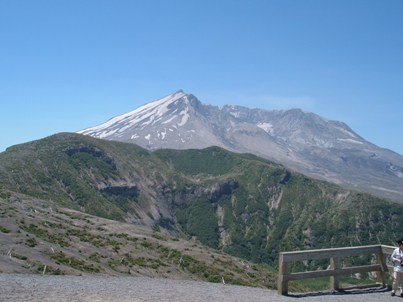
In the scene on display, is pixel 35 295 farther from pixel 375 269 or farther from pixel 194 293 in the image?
pixel 375 269

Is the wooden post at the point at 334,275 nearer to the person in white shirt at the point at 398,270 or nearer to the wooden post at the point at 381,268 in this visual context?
the person in white shirt at the point at 398,270

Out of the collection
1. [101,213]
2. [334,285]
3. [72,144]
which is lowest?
[101,213]

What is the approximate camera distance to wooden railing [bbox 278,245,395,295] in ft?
55.3

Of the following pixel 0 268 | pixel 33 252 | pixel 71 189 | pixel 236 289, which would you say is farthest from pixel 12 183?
pixel 236 289

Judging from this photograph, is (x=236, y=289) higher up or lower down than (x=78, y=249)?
higher up

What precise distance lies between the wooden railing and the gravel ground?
23.8 inches

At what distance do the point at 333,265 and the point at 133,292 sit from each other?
25.9ft

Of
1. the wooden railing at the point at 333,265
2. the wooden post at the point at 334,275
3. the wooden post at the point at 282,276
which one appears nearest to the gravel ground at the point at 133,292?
the wooden post at the point at 282,276

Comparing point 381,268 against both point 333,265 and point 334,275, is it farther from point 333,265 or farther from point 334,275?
point 333,265

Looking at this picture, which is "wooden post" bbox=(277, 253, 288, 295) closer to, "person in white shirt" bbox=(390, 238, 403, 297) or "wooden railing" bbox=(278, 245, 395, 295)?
"wooden railing" bbox=(278, 245, 395, 295)

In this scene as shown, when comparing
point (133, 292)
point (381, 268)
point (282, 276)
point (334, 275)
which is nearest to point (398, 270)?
point (381, 268)

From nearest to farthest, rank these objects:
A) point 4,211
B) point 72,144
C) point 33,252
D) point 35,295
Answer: point 35,295
point 33,252
point 4,211
point 72,144

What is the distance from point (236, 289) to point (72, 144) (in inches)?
7421

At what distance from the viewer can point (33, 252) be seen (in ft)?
106
